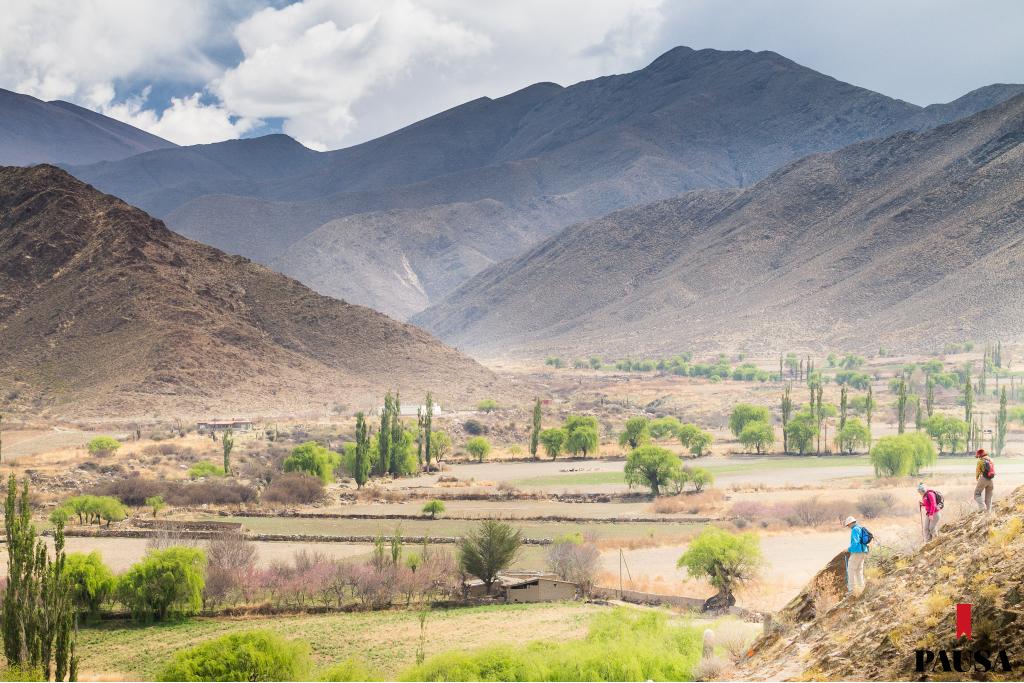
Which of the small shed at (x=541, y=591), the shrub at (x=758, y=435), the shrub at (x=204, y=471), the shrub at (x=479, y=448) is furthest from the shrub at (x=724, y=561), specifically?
the shrub at (x=479, y=448)

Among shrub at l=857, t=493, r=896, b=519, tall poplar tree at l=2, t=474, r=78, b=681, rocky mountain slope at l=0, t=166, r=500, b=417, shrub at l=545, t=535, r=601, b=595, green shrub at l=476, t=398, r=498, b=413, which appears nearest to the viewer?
tall poplar tree at l=2, t=474, r=78, b=681

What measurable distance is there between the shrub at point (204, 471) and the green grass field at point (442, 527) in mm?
13777

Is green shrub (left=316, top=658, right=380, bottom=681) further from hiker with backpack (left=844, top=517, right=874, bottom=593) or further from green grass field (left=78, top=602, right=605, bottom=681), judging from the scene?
hiker with backpack (left=844, top=517, right=874, bottom=593)

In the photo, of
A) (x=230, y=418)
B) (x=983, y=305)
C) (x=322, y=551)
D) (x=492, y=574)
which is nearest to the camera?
(x=492, y=574)

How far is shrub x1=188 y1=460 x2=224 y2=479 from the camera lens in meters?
80.2

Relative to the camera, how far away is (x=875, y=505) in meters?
58.0

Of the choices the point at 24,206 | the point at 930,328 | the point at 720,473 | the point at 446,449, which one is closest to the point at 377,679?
the point at 720,473

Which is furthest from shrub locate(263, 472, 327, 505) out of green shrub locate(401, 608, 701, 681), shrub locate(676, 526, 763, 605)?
green shrub locate(401, 608, 701, 681)

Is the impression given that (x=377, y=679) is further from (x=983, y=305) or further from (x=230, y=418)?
(x=983, y=305)

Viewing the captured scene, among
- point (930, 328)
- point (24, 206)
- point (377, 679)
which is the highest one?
point (24, 206)

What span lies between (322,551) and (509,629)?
63.4 ft

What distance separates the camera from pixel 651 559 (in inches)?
2005

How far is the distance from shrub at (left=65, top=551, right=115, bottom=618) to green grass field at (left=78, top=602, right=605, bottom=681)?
1.33 m

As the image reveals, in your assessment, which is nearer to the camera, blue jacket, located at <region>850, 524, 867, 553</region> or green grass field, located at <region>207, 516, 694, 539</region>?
blue jacket, located at <region>850, 524, 867, 553</region>
